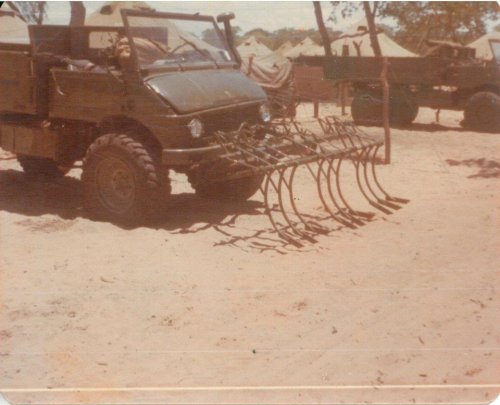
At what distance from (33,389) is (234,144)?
10.00ft

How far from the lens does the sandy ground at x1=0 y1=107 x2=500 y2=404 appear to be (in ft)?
12.5

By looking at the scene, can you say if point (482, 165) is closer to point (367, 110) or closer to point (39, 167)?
point (367, 110)

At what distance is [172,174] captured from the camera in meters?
9.02

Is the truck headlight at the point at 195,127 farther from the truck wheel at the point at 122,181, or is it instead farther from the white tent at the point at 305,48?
the white tent at the point at 305,48

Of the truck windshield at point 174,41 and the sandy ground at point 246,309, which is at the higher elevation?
the truck windshield at point 174,41

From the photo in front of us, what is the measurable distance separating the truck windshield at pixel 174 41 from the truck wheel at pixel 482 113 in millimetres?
6694

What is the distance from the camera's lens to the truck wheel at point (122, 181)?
6426 mm

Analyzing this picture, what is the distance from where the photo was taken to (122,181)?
6.68 metres

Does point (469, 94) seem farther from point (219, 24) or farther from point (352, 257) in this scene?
point (352, 257)

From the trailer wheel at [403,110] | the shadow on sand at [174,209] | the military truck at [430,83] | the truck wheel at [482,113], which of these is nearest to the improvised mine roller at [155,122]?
the shadow on sand at [174,209]

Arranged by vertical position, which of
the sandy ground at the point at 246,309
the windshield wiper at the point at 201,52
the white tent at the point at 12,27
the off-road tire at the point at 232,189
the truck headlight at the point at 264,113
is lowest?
the sandy ground at the point at 246,309

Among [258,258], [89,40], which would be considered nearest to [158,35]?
[89,40]

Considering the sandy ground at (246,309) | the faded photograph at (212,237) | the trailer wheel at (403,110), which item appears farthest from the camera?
the trailer wheel at (403,110)

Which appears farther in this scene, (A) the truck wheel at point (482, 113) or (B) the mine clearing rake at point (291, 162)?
(A) the truck wheel at point (482, 113)
